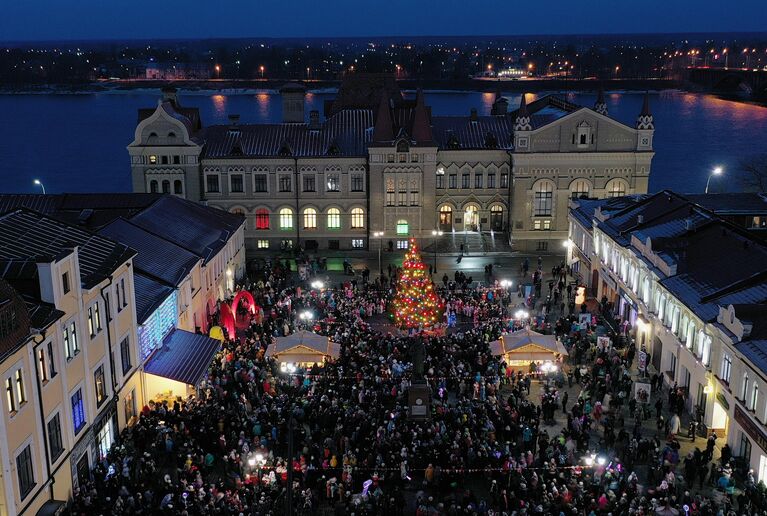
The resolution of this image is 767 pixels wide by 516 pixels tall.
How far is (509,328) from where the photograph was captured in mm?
39844

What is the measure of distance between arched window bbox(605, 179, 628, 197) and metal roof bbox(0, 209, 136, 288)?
125ft

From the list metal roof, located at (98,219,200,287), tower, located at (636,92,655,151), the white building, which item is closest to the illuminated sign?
metal roof, located at (98,219,200,287)

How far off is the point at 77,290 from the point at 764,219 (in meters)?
38.2

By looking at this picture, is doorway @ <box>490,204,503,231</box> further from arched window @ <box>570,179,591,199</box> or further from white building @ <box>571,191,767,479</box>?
white building @ <box>571,191,767,479</box>

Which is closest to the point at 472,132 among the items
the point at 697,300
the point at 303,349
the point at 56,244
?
the point at 697,300

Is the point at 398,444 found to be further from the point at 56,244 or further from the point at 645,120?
the point at 645,120

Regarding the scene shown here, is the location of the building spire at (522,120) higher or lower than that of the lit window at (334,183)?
higher

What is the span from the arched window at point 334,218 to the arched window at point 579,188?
16755 millimetres

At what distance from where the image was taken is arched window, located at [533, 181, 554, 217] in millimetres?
59375

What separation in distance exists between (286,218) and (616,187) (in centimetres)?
2367

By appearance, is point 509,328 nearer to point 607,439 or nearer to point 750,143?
point 607,439

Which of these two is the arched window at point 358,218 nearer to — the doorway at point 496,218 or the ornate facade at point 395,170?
the ornate facade at point 395,170

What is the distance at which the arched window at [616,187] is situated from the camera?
59.2m

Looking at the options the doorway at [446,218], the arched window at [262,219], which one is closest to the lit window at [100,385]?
the arched window at [262,219]
